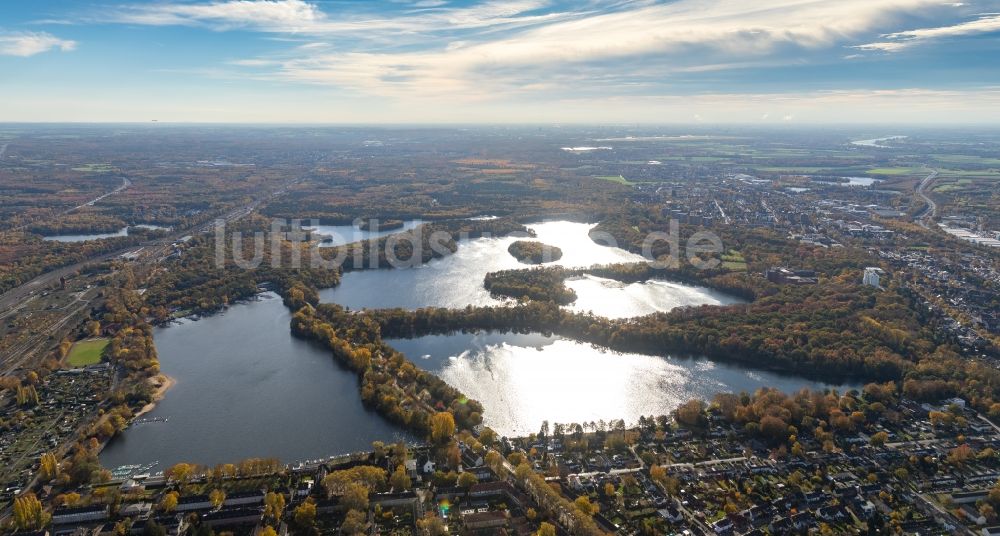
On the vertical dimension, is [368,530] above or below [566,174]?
below

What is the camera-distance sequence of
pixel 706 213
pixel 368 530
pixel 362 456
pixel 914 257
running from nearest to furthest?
pixel 368 530, pixel 362 456, pixel 914 257, pixel 706 213

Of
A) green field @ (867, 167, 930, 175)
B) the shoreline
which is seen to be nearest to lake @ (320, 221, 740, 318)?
the shoreline

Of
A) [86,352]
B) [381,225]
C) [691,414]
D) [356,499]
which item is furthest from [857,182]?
[86,352]

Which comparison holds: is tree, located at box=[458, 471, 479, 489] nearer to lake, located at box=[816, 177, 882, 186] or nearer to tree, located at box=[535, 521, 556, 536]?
tree, located at box=[535, 521, 556, 536]

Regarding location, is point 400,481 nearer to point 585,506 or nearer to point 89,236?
point 585,506

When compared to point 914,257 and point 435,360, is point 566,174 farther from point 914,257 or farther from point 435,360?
point 435,360

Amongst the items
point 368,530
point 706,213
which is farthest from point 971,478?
point 706,213

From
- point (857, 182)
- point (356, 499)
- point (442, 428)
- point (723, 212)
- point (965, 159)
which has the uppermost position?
point (965, 159)
